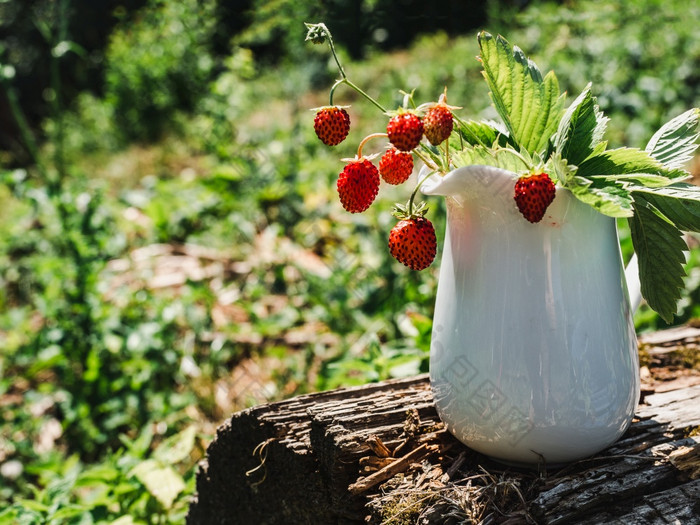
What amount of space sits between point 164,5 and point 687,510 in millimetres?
2945

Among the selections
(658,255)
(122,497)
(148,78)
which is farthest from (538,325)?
(148,78)

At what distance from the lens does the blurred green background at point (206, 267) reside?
203 cm

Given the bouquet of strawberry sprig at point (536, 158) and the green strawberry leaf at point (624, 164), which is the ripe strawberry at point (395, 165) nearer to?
the bouquet of strawberry sprig at point (536, 158)

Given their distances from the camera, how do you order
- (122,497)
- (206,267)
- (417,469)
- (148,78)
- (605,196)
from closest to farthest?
1. (605,196)
2. (417,469)
3. (122,497)
4. (206,267)
5. (148,78)

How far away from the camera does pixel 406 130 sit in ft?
2.76

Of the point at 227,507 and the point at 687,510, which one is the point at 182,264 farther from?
the point at 687,510

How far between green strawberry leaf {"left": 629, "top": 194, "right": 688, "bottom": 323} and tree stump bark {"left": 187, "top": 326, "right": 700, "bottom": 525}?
0.22 metres

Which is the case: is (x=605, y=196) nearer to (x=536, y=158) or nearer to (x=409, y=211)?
(x=536, y=158)

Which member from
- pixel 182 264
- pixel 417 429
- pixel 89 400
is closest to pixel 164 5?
pixel 182 264

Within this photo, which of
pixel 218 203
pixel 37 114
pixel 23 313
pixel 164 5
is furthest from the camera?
pixel 37 114

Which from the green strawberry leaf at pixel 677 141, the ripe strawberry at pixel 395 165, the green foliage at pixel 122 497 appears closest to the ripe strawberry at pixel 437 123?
the ripe strawberry at pixel 395 165

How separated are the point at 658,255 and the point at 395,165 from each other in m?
0.38

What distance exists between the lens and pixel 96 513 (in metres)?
1.50

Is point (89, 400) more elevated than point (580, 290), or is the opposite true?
point (580, 290)
